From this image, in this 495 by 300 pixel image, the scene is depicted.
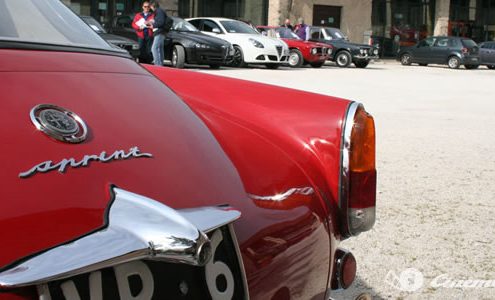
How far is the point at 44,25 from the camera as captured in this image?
7.16ft

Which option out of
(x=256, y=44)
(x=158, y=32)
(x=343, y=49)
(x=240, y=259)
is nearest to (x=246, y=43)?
(x=256, y=44)

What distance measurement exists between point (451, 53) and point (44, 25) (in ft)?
96.4

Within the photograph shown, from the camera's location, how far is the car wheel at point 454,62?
96.4 feet

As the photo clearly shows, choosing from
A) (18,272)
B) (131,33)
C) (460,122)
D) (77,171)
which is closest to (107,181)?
(77,171)

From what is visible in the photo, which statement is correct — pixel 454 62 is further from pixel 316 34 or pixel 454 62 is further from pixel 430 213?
pixel 430 213

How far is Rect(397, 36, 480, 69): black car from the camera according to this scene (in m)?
29.3

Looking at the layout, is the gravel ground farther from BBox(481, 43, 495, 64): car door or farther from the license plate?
BBox(481, 43, 495, 64): car door

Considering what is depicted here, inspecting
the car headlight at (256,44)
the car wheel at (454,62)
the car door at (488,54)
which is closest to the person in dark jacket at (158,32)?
the car headlight at (256,44)

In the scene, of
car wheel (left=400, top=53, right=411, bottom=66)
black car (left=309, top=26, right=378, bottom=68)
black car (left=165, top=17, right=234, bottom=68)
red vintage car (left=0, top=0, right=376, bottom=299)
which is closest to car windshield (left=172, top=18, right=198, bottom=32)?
black car (left=165, top=17, right=234, bottom=68)

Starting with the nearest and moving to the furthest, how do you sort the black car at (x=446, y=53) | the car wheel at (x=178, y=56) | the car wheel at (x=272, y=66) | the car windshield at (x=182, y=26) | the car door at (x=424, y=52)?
1. the car wheel at (x=178, y=56)
2. the car windshield at (x=182, y=26)
3. the car wheel at (x=272, y=66)
4. the black car at (x=446, y=53)
5. the car door at (x=424, y=52)

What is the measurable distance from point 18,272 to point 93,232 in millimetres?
182

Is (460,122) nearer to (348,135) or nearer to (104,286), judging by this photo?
(348,135)

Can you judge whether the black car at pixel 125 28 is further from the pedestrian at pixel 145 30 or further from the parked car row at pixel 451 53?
the parked car row at pixel 451 53

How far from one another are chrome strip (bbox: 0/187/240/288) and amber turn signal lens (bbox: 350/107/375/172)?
0.78m
